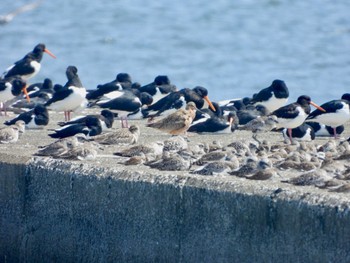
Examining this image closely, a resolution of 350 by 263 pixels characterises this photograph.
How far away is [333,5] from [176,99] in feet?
116

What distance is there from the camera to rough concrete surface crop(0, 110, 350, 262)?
21.1 ft

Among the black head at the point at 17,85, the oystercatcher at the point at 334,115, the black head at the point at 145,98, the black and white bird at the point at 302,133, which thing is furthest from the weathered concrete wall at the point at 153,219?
the black head at the point at 17,85

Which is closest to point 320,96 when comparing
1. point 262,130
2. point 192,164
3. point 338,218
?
point 262,130

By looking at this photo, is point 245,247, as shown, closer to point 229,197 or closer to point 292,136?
point 229,197

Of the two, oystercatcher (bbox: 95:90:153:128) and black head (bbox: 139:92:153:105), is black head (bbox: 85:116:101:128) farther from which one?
black head (bbox: 139:92:153:105)

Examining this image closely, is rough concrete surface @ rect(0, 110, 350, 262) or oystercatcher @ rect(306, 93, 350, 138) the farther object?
oystercatcher @ rect(306, 93, 350, 138)

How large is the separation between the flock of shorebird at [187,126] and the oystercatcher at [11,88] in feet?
0.05

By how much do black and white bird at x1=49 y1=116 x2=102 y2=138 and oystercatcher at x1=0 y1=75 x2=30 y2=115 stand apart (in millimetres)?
4738

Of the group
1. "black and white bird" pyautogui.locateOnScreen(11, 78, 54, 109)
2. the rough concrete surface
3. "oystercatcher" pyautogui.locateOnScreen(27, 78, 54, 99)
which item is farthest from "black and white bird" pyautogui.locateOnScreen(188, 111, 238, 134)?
"oystercatcher" pyautogui.locateOnScreen(27, 78, 54, 99)

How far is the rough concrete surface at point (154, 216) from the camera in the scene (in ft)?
21.1

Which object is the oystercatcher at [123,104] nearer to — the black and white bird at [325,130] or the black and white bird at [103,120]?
the black and white bird at [103,120]

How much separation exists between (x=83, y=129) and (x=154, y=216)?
14.4 ft

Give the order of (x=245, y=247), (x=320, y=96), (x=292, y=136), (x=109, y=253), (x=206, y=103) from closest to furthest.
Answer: (x=245, y=247) < (x=109, y=253) < (x=292, y=136) < (x=206, y=103) < (x=320, y=96)

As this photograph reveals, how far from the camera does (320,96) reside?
1174 inches
